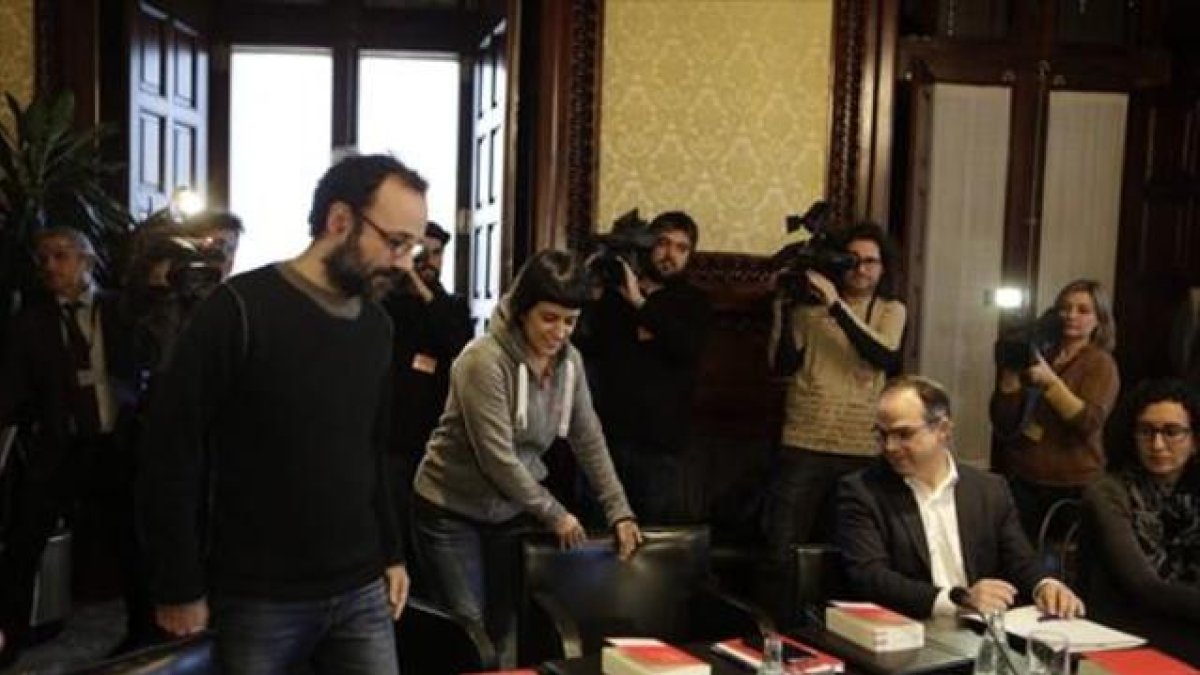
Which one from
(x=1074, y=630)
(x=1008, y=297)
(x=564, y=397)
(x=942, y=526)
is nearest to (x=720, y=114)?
(x=1008, y=297)

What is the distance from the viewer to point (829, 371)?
3646mm

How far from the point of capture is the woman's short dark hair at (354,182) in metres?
1.95

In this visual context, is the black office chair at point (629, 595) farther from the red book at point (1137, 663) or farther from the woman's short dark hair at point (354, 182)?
the woman's short dark hair at point (354, 182)

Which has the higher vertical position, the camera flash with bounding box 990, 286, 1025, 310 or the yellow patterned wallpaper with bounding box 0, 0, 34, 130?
the yellow patterned wallpaper with bounding box 0, 0, 34, 130

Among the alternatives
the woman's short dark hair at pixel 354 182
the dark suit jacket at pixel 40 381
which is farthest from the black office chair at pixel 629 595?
the dark suit jacket at pixel 40 381

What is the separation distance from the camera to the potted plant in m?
3.88

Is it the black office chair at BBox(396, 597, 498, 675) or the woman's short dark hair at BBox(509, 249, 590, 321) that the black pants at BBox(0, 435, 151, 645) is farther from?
the woman's short dark hair at BBox(509, 249, 590, 321)

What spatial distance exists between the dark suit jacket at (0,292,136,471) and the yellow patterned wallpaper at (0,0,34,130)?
3.82 feet

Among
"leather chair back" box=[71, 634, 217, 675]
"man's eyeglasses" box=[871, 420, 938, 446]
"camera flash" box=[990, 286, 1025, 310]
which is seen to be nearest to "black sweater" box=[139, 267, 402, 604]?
"leather chair back" box=[71, 634, 217, 675]

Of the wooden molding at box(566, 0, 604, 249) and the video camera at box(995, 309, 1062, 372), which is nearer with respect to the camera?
the video camera at box(995, 309, 1062, 372)

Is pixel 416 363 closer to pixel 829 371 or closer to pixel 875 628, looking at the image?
pixel 829 371

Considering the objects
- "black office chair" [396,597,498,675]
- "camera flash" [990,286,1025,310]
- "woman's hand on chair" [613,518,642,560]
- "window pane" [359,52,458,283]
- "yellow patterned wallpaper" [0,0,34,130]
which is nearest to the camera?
"black office chair" [396,597,498,675]

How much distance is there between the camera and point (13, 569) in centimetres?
351

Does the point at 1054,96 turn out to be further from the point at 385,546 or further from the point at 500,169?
the point at 385,546
